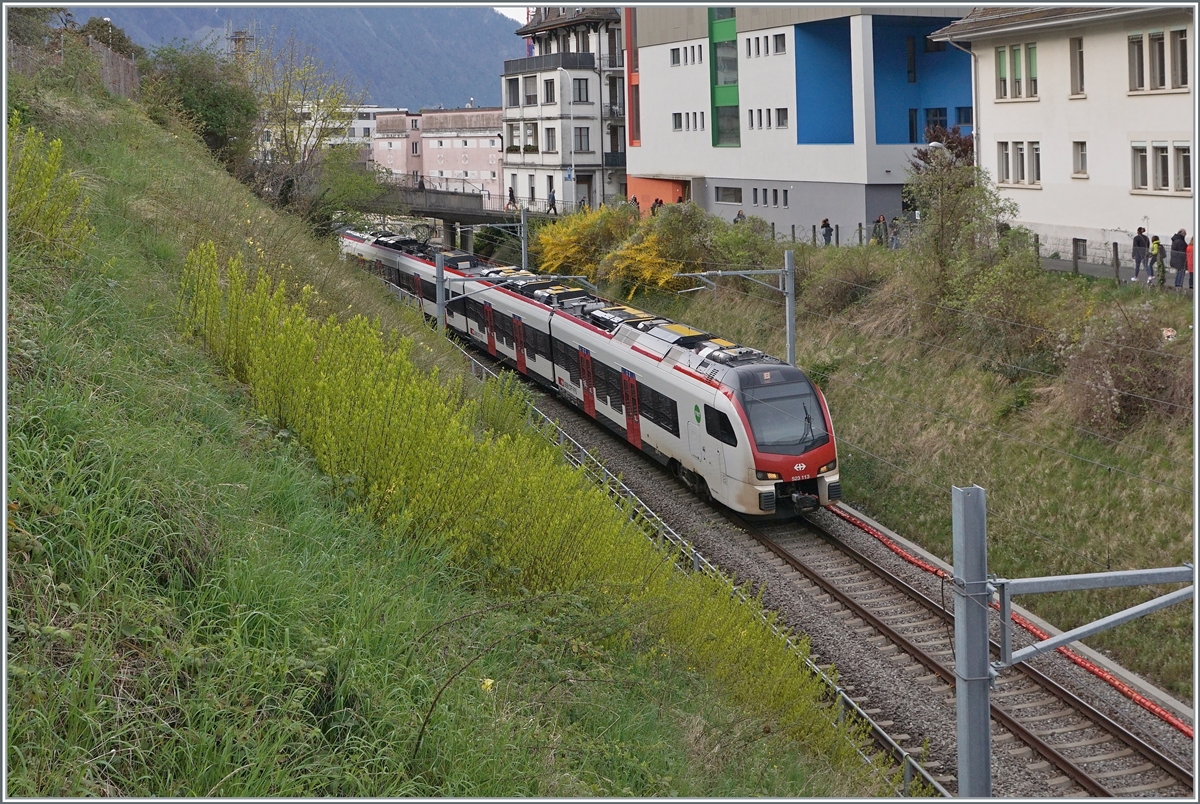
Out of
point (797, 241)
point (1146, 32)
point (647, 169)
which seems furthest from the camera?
point (647, 169)

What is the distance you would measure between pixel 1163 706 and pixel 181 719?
1206 cm

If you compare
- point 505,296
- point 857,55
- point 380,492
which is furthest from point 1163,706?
point 857,55

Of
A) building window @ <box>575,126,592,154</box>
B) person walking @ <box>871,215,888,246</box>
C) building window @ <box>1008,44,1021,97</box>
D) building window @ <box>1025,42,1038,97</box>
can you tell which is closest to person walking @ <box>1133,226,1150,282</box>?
building window @ <box>1025,42,1038,97</box>

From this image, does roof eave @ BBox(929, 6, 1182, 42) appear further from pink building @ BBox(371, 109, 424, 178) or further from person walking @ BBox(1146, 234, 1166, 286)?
pink building @ BBox(371, 109, 424, 178)

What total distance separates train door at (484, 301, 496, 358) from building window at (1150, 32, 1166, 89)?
17.7m

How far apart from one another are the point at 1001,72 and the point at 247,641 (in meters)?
29.2

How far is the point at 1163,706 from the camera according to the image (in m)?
14.0

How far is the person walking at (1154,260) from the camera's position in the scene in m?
23.7

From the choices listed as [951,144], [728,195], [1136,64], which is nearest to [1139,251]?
[1136,64]

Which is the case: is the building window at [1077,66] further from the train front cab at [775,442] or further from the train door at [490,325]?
the train door at [490,325]

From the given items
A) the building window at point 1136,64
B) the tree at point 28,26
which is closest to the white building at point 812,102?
the building window at point 1136,64

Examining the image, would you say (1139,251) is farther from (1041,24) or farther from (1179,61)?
(1041,24)

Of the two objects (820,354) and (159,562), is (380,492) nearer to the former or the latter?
(159,562)

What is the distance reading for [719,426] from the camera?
19734 mm
